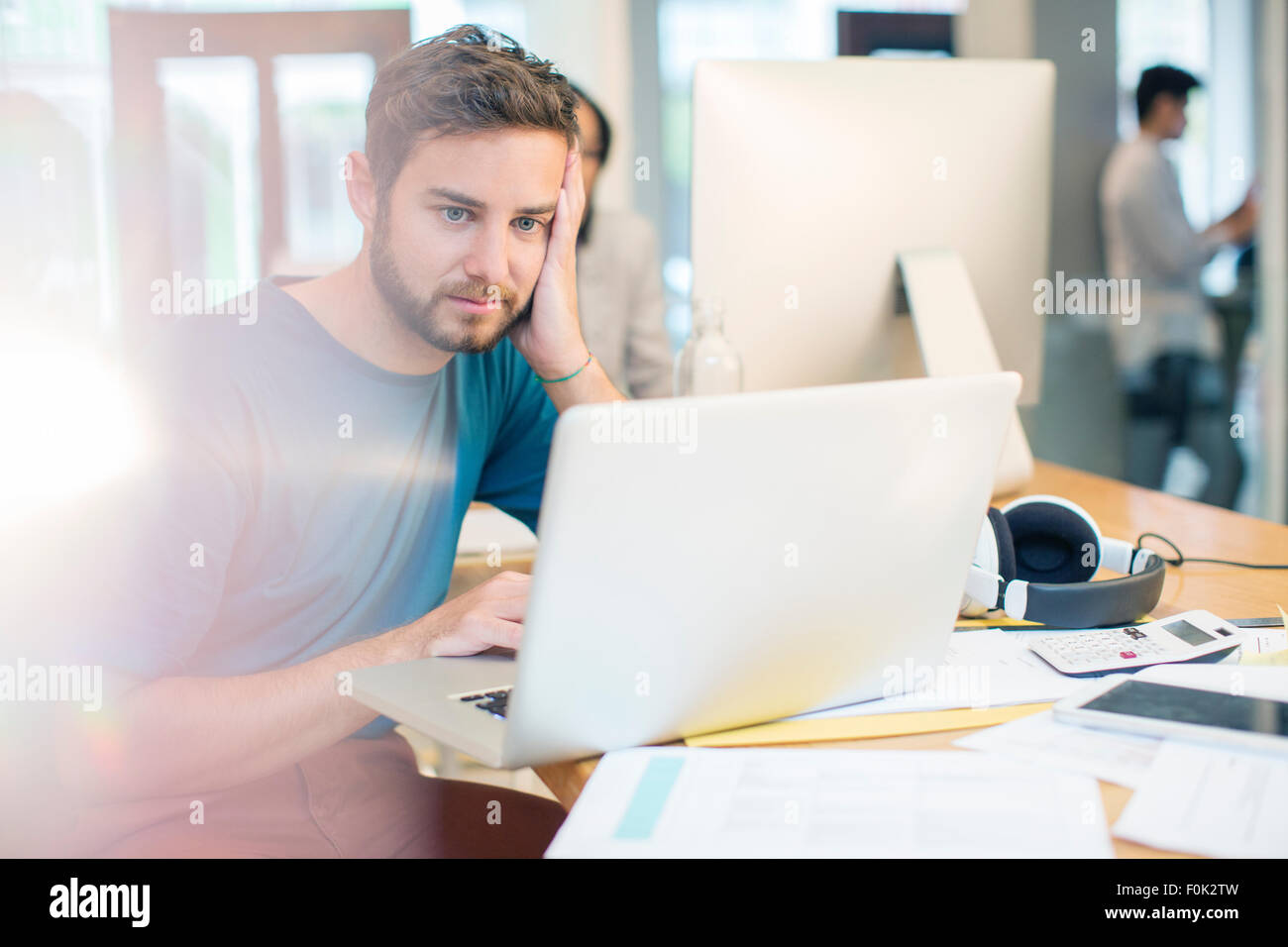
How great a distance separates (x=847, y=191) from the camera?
1.27m

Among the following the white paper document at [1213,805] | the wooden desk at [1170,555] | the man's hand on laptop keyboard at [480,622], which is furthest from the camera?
the man's hand on laptop keyboard at [480,622]

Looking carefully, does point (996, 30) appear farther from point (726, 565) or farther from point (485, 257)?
point (726, 565)

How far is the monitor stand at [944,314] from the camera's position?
129 cm

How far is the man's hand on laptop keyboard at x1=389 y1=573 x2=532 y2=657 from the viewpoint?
0.82m

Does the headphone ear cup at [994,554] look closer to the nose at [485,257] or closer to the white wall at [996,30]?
the nose at [485,257]

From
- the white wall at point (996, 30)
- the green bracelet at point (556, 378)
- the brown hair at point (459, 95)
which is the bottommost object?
the green bracelet at point (556, 378)

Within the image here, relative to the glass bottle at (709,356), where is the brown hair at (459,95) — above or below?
above

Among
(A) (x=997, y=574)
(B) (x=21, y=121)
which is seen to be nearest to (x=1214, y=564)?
(A) (x=997, y=574)

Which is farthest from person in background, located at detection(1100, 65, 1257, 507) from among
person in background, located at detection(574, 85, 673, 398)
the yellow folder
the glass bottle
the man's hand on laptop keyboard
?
the man's hand on laptop keyboard

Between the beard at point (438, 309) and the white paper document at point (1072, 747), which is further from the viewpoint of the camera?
the beard at point (438, 309)

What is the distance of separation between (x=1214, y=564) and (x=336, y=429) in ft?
3.22

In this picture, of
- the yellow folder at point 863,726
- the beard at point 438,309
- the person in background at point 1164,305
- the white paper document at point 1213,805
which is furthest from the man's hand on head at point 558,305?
the person in background at point 1164,305

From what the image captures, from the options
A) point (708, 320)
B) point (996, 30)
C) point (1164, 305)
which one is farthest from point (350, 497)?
point (996, 30)
